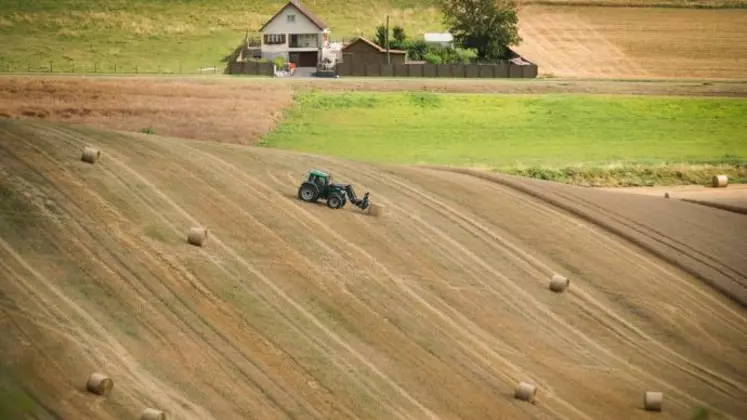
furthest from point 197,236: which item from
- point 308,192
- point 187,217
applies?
point 308,192

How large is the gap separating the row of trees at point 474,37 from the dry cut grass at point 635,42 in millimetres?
2636

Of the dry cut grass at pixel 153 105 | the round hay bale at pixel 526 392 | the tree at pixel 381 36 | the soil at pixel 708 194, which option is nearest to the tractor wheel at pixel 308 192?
the round hay bale at pixel 526 392

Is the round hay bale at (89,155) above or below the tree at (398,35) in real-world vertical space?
below

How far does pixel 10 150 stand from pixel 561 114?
4394 cm

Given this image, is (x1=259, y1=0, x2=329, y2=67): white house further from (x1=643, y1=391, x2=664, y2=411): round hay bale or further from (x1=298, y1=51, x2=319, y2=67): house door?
(x1=643, y1=391, x2=664, y2=411): round hay bale

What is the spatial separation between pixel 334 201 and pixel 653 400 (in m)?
11.5

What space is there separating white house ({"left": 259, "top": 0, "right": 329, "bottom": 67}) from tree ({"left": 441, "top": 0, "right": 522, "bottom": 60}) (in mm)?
10373

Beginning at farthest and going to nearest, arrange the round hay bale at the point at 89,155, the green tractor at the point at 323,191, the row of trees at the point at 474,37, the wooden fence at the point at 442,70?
the row of trees at the point at 474,37
the wooden fence at the point at 442,70
the green tractor at the point at 323,191
the round hay bale at the point at 89,155

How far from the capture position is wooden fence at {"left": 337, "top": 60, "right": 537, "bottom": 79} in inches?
3610

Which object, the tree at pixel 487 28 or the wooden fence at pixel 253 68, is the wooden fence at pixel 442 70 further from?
the tree at pixel 487 28

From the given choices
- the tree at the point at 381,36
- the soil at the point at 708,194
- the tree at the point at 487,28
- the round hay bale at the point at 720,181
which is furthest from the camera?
the tree at the point at 381,36

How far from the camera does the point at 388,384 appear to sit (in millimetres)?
29516

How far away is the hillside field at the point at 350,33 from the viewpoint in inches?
3762

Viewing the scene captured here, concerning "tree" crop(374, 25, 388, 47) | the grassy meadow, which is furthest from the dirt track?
"tree" crop(374, 25, 388, 47)
